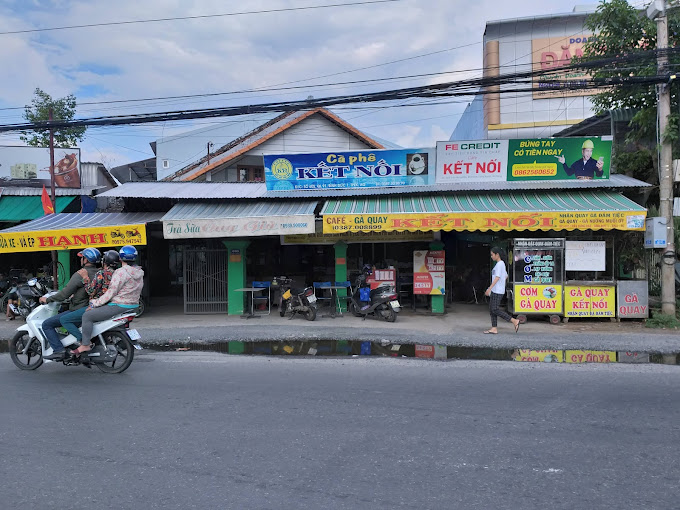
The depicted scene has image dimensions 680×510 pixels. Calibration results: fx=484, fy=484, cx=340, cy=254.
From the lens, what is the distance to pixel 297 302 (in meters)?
11.6

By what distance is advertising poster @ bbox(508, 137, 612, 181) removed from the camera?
1149 cm

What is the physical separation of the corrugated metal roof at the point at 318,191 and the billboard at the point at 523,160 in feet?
0.63

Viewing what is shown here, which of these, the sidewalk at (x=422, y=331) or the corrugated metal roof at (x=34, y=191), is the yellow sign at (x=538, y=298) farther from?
the corrugated metal roof at (x=34, y=191)

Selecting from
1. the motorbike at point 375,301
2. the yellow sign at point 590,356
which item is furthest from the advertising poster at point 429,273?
the yellow sign at point 590,356

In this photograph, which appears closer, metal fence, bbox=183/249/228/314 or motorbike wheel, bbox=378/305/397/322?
motorbike wheel, bbox=378/305/397/322

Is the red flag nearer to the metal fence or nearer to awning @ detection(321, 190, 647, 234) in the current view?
the metal fence

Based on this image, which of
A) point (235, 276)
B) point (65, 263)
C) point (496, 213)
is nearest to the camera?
point (496, 213)

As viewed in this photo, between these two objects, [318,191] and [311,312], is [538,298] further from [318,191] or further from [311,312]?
[318,191]

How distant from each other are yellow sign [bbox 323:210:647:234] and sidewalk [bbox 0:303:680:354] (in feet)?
6.98

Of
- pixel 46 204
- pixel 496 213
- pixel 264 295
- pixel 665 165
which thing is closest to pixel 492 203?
pixel 496 213

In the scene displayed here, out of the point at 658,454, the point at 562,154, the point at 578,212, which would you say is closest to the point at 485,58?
the point at 562,154

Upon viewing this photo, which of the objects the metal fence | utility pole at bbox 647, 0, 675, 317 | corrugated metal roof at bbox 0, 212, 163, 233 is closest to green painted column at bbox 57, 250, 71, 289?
corrugated metal roof at bbox 0, 212, 163, 233

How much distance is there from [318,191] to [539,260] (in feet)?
18.6

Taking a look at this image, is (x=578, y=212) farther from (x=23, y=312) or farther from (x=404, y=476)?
(x=23, y=312)
